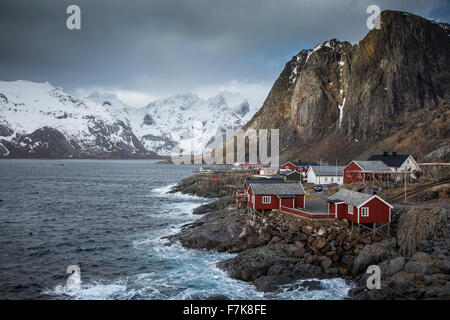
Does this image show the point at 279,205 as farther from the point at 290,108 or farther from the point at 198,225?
the point at 290,108

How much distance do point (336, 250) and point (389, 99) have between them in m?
119

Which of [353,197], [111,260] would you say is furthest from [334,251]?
[111,260]

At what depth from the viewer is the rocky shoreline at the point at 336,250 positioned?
23906 mm

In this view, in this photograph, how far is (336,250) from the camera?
3156cm

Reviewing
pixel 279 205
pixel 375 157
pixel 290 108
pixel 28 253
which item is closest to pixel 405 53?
pixel 290 108

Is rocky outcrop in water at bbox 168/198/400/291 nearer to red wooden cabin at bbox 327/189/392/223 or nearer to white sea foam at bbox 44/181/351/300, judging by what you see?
white sea foam at bbox 44/181/351/300

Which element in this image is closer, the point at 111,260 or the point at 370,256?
the point at 370,256

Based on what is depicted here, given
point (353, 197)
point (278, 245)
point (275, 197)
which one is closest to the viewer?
point (278, 245)

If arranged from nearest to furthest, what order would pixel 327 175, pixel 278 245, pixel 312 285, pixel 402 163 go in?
pixel 312 285, pixel 278 245, pixel 402 163, pixel 327 175

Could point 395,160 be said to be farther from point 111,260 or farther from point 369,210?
point 111,260

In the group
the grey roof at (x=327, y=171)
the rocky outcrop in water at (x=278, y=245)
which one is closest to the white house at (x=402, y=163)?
the grey roof at (x=327, y=171)

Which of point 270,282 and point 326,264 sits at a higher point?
point 326,264

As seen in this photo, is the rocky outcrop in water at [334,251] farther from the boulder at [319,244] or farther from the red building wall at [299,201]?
the red building wall at [299,201]

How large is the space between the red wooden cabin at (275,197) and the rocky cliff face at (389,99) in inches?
3006
